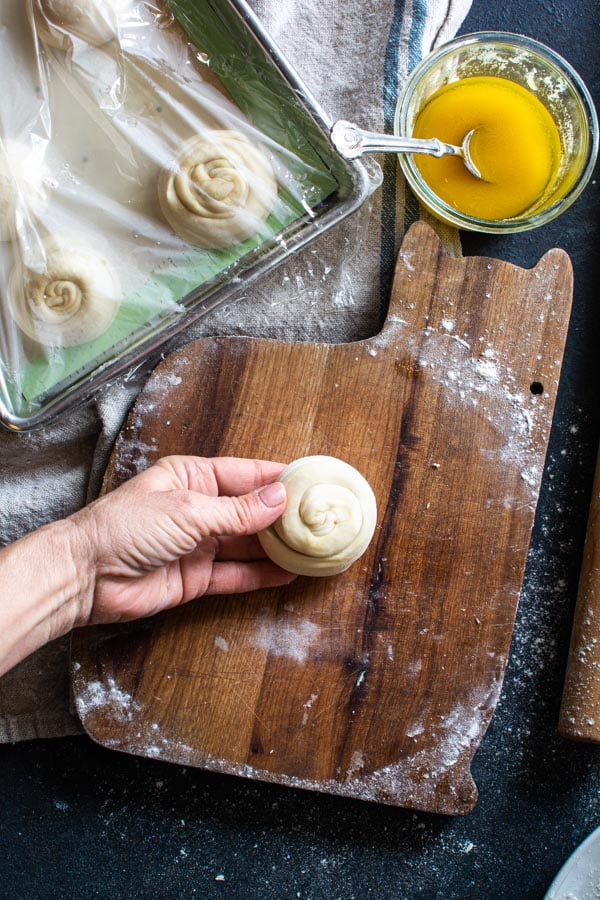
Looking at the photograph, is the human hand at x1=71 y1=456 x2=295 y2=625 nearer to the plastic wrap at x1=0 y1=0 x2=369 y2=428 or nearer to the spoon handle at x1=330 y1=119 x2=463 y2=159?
the plastic wrap at x1=0 y1=0 x2=369 y2=428

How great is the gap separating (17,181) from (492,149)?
93 cm

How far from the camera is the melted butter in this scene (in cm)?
153

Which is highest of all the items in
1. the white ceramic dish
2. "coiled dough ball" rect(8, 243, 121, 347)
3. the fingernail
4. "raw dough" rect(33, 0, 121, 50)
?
"raw dough" rect(33, 0, 121, 50)

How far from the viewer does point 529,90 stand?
1583 millimetres

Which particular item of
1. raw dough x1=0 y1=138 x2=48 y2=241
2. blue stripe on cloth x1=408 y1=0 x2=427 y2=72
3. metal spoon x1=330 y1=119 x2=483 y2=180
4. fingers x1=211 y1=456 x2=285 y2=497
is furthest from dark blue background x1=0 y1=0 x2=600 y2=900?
raw dough x1=0 y1=138 x2=48 y2=241

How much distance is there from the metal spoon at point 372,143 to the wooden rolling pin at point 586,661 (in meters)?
0.77

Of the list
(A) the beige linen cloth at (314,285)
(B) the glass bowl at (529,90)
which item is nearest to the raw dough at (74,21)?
(A) the beige linen cloth at (314,285)

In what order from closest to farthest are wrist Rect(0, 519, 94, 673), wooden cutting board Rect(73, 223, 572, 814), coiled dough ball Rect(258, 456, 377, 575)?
wrist Rect(0, 519, 94, 673)
coiled dough ball Rect(258, 456, 377, 575)
wooden cutting board Rect(73, 223, 572, 814)

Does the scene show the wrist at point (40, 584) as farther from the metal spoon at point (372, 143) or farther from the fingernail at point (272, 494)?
the metal spoon at point (372, 143)

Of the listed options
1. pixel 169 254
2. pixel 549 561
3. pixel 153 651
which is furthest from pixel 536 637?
pixel 169 254

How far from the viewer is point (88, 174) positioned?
146 cm

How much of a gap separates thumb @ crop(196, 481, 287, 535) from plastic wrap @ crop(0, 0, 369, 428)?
36cm

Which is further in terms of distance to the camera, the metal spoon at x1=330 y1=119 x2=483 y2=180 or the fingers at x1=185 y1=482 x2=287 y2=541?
the metal spoon at x1=330 y1=119 x2=483 y2=180

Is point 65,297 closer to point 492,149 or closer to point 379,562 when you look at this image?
point 379,562
